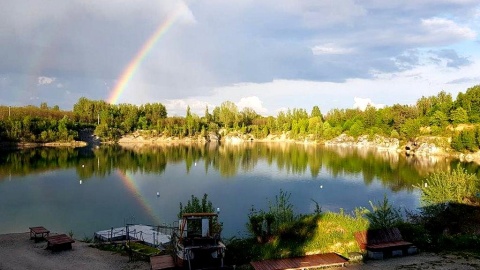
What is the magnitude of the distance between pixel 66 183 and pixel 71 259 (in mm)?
38944

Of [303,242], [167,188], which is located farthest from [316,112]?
[303,242]

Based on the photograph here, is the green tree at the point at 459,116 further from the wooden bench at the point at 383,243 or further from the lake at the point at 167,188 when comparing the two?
the wooden bench at the point at 383,243

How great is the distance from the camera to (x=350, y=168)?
71875 millimetres

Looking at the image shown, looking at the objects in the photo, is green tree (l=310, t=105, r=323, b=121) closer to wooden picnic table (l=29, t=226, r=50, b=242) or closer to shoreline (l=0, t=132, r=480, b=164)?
shoreline (l=0, t=132, r=480, b=164)

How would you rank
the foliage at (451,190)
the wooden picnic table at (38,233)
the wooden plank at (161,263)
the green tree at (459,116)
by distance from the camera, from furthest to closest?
the green tree at (459,116), the wooden picnic table at (38,233), the foliage at (451,190), the wooden plank at (161,263)

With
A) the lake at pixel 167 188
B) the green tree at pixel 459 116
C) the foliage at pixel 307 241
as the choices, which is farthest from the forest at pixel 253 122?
the foliage at pixel 307 241

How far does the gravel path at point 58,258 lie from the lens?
1711 cm

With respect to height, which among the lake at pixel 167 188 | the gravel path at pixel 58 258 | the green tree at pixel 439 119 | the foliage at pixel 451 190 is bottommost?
the lake at pixel 167 188

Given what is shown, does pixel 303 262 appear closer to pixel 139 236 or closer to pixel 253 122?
pixel 139 236

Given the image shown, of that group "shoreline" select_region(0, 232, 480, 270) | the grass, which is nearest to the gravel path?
"shoreline" select_region(0, 232, 480, 270)

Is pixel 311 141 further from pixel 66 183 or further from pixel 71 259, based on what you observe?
pixel 71 259

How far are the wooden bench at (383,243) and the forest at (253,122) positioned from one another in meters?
84.6

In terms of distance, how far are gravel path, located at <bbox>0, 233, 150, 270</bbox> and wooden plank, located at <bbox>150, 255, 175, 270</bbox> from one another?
91 cm

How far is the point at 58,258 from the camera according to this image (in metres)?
18.8
